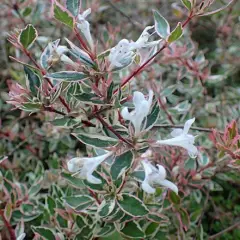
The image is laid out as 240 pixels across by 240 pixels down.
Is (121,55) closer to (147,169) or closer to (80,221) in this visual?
(147,169)

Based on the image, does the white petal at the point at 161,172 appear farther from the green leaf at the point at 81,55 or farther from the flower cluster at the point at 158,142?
the green leaf at the point at 81,55

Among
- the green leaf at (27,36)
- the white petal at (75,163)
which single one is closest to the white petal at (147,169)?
the white petal at (75,163)

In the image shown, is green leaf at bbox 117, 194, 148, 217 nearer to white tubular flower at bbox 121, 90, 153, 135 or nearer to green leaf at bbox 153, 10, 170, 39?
white tubular flower at bbox 121, 90, 153, 135

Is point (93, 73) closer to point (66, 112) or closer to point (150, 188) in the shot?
point (66, 112)

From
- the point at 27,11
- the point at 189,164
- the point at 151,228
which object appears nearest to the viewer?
the point at 151,228

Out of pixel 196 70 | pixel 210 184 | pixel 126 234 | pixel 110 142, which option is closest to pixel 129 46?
pixel 110 142

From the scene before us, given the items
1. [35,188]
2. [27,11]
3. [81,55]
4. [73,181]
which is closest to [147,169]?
[81,55]
